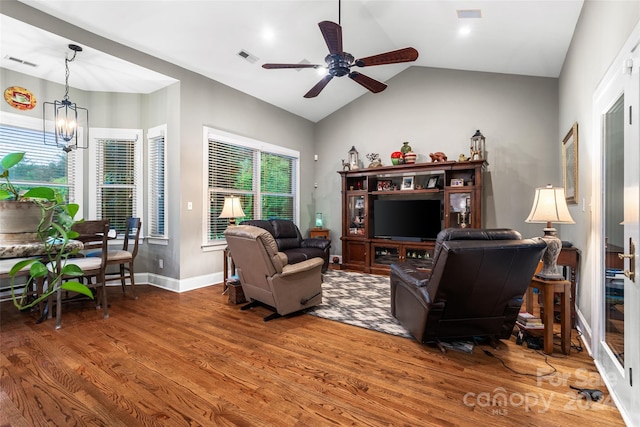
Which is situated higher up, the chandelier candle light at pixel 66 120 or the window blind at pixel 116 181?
the chandelier candle light at pixel 66 120

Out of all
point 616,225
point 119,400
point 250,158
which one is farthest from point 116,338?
point 616,225

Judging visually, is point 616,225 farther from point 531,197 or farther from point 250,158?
point 250,158

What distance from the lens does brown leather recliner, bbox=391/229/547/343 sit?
2213mm

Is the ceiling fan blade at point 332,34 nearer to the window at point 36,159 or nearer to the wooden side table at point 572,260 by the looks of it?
the wooden side table at point 572,260

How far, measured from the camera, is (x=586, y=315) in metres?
2.76

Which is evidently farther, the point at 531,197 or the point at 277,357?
the point at 531,197

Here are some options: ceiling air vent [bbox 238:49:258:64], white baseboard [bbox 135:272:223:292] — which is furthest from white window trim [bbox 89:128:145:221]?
ceiling air vent [bbox 238:49:258:64]

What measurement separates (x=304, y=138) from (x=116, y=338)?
515 centimetres

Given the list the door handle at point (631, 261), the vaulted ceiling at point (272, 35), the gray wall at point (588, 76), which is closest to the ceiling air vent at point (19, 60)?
the vaulted ceiling at point (272, 35)

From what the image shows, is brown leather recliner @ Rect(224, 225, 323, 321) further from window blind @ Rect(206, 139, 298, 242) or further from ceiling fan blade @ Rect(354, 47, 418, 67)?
ceiling fan blade @ Rect(354, 47, 418, 67)

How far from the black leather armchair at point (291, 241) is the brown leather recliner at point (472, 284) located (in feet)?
8.86

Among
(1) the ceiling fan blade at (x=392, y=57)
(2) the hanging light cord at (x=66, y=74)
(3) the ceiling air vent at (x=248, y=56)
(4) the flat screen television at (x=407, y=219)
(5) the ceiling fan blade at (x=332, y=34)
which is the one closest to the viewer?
(5) the ceiling fan blade at (x=332, y=34)

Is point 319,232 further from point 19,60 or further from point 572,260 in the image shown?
point 19,60

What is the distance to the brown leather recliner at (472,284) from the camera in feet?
7.26
